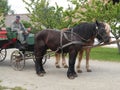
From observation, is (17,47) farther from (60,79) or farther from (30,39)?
(60,79)

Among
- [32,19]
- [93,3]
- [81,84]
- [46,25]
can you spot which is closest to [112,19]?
[93,3]

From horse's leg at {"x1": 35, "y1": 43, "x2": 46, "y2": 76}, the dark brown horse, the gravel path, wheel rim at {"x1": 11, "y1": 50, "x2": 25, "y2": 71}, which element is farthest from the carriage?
the dark brown horse

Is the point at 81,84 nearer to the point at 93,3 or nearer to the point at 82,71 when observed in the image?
the point at 82,71

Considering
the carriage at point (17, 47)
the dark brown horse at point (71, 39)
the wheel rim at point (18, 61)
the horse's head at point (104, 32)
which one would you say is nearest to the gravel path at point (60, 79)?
the wheel rim at point (18, 61)

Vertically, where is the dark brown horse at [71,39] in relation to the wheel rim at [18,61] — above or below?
above

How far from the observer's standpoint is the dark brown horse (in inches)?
421

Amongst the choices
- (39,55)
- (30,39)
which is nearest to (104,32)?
(39,55)

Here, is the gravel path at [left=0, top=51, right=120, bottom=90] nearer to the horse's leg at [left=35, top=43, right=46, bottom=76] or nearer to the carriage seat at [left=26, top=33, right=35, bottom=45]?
the horse's leg at [left=35, top=43, right=46, bottom=76]

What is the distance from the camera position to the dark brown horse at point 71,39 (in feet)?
35.1

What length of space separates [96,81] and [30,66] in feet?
12.4

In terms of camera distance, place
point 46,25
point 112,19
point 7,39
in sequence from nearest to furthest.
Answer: point 7,39
point 112,19
point 46,25

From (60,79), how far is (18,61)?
2275 mm

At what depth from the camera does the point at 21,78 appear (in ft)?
35.8

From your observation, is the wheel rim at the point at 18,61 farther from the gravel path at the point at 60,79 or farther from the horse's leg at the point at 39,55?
the horse's leg at the point at 39,55
